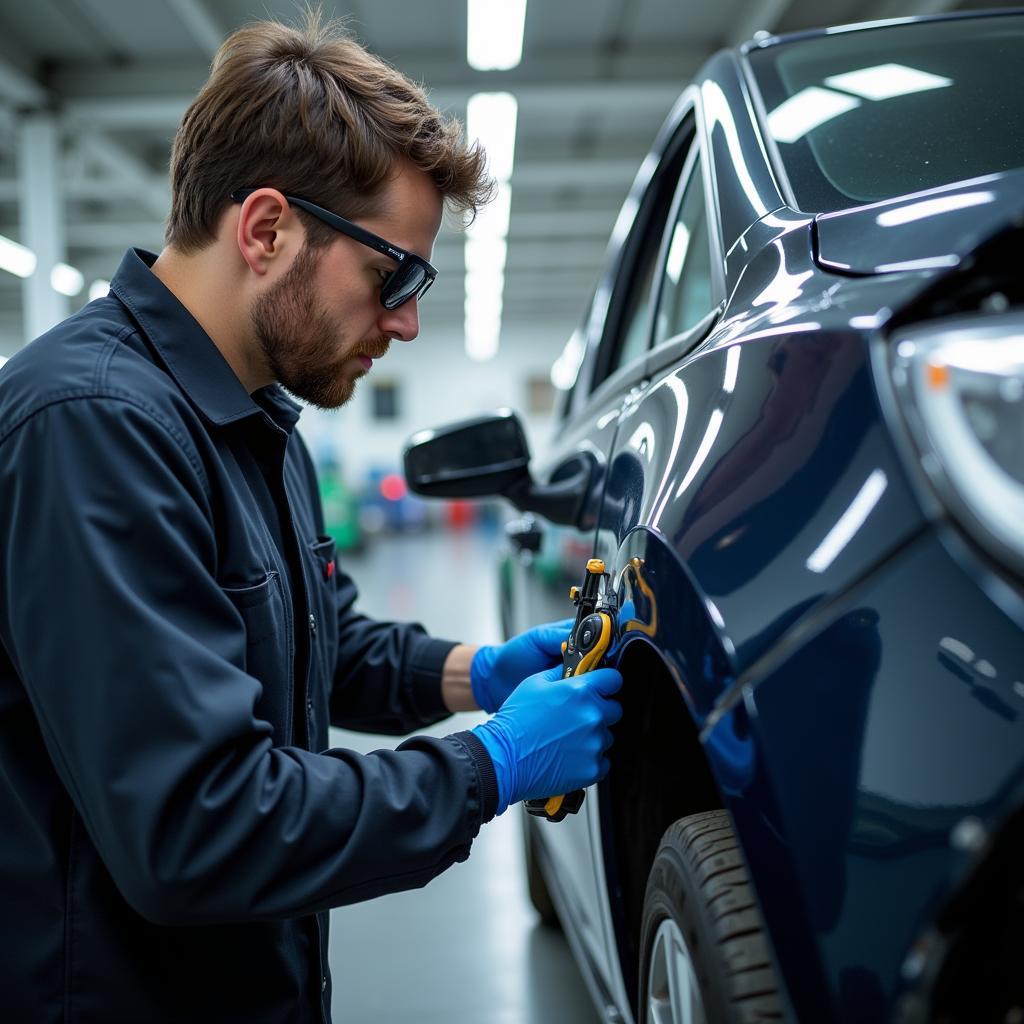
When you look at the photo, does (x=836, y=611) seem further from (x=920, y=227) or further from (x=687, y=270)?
(x=687, y=270)

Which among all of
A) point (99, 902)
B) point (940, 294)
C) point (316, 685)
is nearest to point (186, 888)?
point (99, 902)

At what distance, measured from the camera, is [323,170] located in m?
1.21

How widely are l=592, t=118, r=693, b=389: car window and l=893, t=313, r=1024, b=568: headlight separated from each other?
1.12 metres

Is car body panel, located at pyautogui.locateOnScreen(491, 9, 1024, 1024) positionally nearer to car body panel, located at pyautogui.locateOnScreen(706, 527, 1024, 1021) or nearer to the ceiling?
car body panel, located at pyautogui.locateOnScreen(706, 527, 1024, 1021)

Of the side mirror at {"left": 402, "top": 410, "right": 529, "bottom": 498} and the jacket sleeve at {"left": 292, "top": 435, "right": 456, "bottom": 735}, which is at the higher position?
the side mirror at {"left": 402, "top": 410, "right": 529, "bottom": 498}

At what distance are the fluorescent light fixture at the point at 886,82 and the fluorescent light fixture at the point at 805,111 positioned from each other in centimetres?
3

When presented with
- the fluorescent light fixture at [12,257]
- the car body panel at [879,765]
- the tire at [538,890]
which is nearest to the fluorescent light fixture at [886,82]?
the car body panel at [879,765]

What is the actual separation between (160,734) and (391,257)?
668 millimetres

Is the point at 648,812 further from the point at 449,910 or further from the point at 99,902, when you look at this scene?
the point at 449,910

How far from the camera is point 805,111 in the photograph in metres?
1.36

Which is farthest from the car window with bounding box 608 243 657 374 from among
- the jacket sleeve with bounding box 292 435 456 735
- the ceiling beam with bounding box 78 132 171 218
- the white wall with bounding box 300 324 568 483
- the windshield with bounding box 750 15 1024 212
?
the white wall with bounding box 300 324 568 483

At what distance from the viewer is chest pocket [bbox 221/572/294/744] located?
45.0 inches

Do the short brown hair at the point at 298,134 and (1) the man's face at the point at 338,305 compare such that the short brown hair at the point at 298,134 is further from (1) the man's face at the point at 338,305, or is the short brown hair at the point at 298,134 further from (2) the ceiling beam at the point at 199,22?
(2) the ceiling beam at the point at 199,22

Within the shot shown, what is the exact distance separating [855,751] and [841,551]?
14cm
